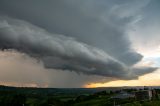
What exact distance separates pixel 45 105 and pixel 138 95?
170 ft

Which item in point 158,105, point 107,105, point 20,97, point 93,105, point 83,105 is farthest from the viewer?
point 20,97

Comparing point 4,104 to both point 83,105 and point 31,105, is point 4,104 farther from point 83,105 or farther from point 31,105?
point 83,105

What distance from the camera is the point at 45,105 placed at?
14175 cm

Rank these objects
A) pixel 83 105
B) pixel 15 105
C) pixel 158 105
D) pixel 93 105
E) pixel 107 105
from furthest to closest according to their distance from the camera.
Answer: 1. pixel 15 105
2. pixel 83 105
3. pixel 93 105
4. pixel 107 105
5. pixel 158 105

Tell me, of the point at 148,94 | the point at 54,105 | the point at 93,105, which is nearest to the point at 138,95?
the point at 148,94

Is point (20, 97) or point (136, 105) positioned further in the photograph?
point (20, 97)

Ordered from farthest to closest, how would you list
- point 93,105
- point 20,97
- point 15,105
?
point 20,97 → point 15,105 → point 93,105

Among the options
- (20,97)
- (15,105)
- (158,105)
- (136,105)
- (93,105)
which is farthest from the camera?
(20,97)

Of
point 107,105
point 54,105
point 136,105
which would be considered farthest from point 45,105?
point 136,105

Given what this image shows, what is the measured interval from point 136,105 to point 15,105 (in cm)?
7729

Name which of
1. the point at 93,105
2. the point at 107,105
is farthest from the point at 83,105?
the point at 107,105

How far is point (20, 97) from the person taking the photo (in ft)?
536

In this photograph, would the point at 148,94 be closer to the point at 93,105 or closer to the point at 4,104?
the point at 93,105

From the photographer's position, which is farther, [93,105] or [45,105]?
[45,105]
